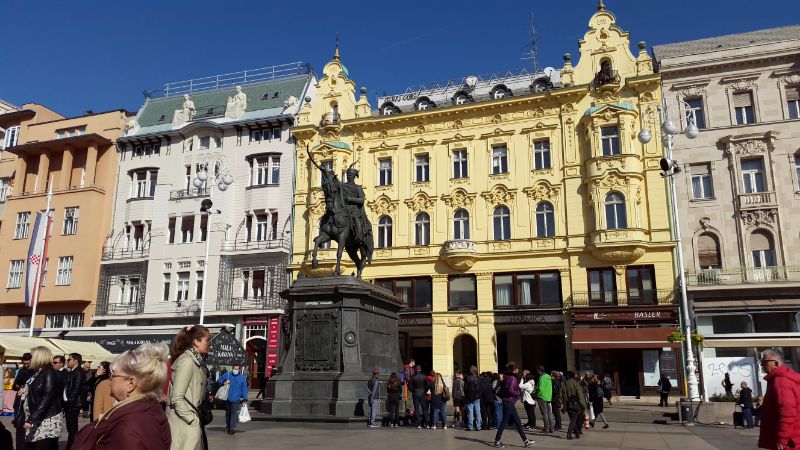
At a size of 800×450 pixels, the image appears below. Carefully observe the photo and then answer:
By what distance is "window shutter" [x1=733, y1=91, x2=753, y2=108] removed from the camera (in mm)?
32406

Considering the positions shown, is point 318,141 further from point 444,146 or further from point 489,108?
point 489,108

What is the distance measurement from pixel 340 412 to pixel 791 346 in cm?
2325

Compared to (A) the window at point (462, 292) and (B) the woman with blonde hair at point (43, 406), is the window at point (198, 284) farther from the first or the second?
(B) the woman with blonde hair at point (43, 406)

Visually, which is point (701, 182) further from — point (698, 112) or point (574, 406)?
point (574, 406)

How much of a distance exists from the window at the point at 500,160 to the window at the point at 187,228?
19.4 metres

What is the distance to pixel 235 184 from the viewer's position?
40375mm

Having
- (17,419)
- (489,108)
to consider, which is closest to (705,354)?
(489,108)

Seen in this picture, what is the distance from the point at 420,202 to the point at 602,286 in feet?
36.4

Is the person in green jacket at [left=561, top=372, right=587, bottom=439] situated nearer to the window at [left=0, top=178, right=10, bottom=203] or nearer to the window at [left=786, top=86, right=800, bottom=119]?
the window at [left=786, top=86, right=800, bottom=119]

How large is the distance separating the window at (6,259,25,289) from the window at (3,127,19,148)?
387 inches

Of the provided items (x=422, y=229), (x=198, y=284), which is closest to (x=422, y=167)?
(x=422, y=229)

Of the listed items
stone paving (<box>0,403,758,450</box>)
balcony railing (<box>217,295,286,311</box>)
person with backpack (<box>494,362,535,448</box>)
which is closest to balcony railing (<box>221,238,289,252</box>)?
balcony railing (<box>217,295,286,311</box>)

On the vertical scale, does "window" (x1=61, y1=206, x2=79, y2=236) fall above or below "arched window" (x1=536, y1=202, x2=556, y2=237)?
above

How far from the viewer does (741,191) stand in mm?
31266
